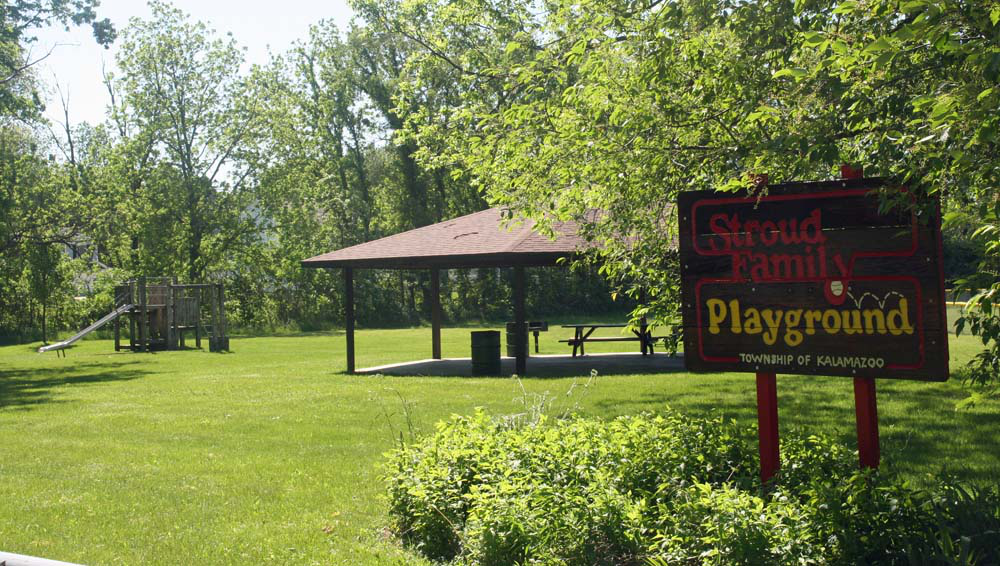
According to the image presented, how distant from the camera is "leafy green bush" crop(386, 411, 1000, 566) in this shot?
4.35 metres

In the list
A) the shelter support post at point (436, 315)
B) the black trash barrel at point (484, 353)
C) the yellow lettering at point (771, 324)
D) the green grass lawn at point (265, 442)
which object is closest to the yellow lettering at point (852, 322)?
the yellow lettering at point (771, 324)

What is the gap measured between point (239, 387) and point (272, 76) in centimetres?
3186

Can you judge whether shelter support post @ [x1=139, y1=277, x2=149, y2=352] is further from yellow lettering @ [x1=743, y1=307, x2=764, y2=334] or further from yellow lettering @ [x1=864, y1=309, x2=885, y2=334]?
yellow lettering @ [x1=864, y1=309, x2=885, y2=334]

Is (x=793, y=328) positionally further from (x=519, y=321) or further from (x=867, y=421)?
(x=519, y=321)

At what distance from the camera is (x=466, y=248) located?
17.7 metres

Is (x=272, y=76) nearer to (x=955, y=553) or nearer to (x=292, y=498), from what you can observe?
(x=292, y=498)

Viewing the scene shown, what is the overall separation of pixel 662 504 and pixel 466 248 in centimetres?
1301

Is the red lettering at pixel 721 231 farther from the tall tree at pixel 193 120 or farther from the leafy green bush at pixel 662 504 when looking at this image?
the tall tree at pixel 193 120

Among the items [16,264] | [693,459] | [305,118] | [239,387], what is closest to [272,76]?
[305,118]

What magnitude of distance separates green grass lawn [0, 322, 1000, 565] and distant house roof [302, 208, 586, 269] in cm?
230

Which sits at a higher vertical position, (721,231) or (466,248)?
(466,248)

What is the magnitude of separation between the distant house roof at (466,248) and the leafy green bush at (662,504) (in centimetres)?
937

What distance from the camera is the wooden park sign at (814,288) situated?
471cm

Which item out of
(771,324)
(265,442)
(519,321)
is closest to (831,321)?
(771,324)
